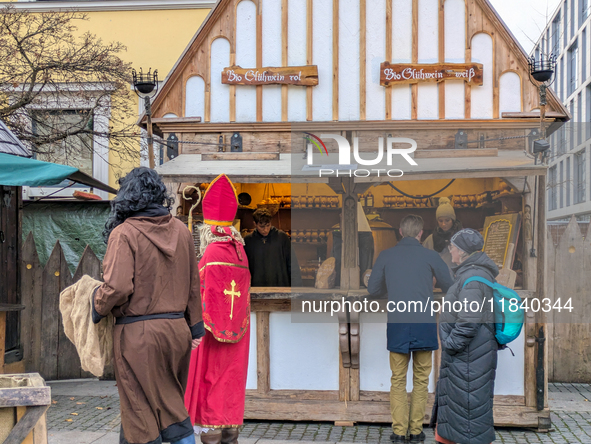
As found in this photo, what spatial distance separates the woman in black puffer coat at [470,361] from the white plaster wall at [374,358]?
1804 millimetres

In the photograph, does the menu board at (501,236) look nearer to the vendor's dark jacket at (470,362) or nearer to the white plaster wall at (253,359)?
the vendor's dark jacket at (470,362)

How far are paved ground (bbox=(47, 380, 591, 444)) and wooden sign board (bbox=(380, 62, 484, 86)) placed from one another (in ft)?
11.3

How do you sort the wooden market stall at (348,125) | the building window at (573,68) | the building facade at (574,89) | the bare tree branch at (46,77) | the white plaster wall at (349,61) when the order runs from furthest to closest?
the building window at (573,68) → the building facade at (574,89) → the bare tree branch at (46,77) → the white plaster wall at (349,61) → the wooden market stall at (348,125)

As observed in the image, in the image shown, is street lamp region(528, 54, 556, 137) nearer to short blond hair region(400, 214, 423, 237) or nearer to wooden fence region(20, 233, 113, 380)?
short blond hair region(400, 214, 423, 237)

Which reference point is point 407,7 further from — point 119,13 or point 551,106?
point 119,13

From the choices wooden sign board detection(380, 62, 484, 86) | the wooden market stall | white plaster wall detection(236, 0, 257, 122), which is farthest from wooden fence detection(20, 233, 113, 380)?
wooden sign board detection(380, 62, 484, 86)

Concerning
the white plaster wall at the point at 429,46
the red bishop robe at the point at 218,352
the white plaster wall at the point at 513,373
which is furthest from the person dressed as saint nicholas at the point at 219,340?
the white plaster wall at the point at 513,373

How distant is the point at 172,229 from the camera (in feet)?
12.7

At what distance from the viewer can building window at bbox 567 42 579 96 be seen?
36.5m

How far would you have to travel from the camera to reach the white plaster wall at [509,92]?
6297 mm

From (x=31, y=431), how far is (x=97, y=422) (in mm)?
3517

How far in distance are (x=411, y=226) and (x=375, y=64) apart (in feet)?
6.30

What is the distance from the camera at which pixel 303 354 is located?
20.7ft

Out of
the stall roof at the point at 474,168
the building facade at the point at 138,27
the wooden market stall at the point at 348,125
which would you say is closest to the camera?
the stall roof at the point at 474,168
